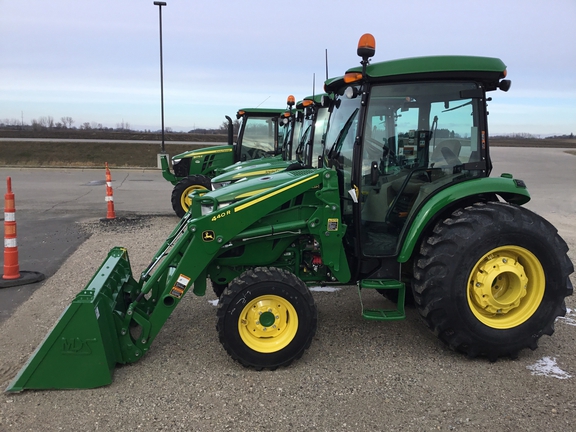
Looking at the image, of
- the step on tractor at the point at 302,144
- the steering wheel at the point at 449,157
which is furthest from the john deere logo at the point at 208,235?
the steering wheel at the point at 449,157

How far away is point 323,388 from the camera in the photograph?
3.45 meters

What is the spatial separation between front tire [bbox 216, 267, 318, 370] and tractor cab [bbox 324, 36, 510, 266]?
77 centimetres

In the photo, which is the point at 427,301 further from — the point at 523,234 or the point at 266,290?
the point at 266,290

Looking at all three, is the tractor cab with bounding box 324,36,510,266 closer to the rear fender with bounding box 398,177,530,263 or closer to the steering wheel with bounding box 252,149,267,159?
the rear fender with bounding box 398,177,530,263

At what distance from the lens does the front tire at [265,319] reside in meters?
3.60

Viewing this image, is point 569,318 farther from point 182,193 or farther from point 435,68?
point 182,193

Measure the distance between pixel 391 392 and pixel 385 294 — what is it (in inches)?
70.2

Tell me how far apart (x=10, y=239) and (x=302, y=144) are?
14.1ft

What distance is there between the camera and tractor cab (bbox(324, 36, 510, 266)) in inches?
153

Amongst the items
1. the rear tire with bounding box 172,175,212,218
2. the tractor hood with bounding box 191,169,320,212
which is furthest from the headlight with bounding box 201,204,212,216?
the rear tire with bounding box 172,175,212,218

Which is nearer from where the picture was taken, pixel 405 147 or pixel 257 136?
pixel 405 147

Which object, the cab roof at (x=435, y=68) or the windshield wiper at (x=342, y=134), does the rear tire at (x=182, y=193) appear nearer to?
the windshield wiper at (x=342, y=134)

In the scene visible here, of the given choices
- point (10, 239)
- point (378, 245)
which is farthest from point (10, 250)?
point (378, 245)

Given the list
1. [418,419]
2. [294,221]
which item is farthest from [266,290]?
[418,419]
